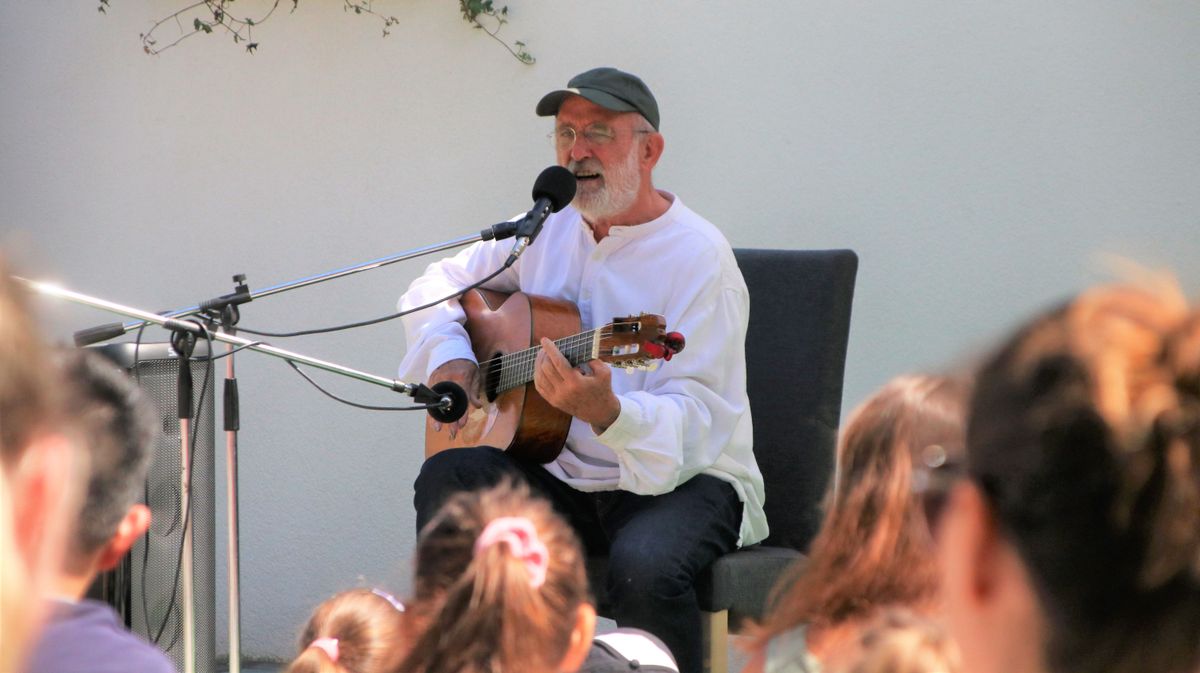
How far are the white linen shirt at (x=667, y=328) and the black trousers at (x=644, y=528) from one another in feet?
0.13

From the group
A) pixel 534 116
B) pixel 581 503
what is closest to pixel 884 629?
pixel 581 503

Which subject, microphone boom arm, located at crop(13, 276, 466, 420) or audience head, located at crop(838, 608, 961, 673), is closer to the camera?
audience head, located at crop(838, 608, 961, 673)

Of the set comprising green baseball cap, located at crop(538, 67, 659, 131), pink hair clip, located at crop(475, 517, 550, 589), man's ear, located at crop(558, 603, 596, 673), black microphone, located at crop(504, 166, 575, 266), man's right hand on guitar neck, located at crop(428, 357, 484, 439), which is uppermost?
green baseball cap, located at crop(538, 67, 659, 131)

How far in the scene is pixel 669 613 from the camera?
2.62m

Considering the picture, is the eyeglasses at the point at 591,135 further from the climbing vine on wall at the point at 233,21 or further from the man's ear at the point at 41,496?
the man's ear at the point at 41,496

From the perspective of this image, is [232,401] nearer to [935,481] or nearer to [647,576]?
[647,576]

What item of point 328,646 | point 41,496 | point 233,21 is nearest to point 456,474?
point 328,646

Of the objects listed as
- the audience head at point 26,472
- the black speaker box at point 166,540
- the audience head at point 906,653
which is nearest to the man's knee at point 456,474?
the black speaker box at point 166,540

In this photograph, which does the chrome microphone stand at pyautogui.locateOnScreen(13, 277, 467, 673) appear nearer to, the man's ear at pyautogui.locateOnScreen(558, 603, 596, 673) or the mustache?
the mustache

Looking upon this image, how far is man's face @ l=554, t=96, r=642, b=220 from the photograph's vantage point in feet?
10.3

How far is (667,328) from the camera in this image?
2.95 metres

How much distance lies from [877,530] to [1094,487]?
0.95 metres

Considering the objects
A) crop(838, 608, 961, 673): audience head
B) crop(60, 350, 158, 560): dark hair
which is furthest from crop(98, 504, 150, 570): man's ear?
crop(838, 608, 961, 673): audience head

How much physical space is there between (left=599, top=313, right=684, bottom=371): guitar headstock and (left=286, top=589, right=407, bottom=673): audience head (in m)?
0.87
